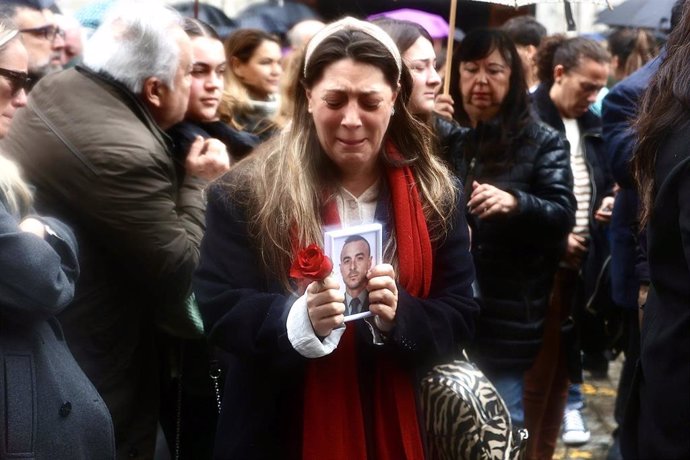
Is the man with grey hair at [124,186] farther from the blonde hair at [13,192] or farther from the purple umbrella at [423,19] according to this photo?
the purple umbrella at [423,19]

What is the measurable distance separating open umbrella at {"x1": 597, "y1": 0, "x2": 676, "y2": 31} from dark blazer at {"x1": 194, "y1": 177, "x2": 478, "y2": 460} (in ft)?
14.6

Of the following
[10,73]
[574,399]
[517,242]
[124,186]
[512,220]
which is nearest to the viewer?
[10,73]

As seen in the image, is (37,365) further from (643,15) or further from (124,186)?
(643,15)

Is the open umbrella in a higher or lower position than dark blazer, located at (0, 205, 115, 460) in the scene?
higher

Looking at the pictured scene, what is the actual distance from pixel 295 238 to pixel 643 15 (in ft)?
15.9

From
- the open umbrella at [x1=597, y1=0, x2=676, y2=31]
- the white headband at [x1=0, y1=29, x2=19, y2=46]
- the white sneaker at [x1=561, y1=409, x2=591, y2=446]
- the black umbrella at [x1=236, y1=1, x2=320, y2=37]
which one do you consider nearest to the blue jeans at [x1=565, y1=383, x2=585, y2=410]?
the white sneaker at [x1=561, y1=409, x2=591, y2=446]

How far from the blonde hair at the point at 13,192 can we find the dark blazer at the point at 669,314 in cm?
168

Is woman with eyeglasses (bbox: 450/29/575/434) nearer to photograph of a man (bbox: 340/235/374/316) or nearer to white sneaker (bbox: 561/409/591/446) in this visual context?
white sneaker (bbox: 561/409/591/446)

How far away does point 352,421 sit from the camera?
298 centimetres

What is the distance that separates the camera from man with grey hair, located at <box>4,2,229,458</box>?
3598 millimetres

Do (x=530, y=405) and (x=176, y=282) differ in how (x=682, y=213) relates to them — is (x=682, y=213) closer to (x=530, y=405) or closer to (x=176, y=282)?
(x=176, y=282)

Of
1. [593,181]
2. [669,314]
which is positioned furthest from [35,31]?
[669,314]

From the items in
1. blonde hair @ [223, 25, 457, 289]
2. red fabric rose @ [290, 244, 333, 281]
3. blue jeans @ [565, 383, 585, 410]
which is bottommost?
blue jeans @ [565, 383, 585, 410]

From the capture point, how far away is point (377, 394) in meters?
3.03
